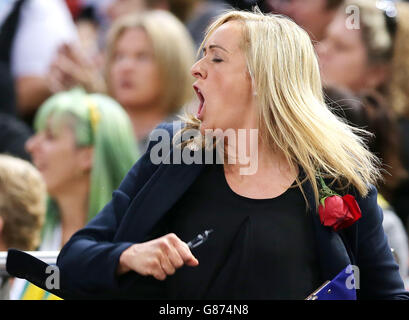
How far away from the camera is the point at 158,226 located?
228 centimetres

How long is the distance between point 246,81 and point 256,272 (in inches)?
20.4

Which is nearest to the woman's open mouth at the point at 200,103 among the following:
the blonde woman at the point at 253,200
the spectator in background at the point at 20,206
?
the blonde woman at the point at 253,200

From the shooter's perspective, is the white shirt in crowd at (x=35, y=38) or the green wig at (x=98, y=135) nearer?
the green wig at (x=98, y=135)

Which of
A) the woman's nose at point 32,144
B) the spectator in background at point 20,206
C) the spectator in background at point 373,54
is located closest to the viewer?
the spectator in background at point 20,206

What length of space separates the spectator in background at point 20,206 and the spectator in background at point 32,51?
55.6 inches

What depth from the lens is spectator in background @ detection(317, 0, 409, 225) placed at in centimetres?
468

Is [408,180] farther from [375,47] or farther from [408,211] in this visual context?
[375,47]

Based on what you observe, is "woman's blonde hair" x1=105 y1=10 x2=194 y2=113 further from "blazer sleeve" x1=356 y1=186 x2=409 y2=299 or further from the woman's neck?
"blazer sleeve" x1=356 y1=186 x2=409 y2=299

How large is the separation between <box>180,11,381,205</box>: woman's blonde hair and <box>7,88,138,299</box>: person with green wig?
1866mm

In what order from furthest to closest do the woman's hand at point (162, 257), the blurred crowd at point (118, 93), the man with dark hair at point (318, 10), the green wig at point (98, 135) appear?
the man with dark hair at point (318, 10), the green wig at point (98, 135), the blurred crowd at point (118, 93), the woman's hand at point (162, 257)

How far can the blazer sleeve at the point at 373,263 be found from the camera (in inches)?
89.7

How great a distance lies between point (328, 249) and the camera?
219 cm

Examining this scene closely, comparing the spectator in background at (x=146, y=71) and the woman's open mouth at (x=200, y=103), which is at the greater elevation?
the spectator in background at (x=146, y=71)

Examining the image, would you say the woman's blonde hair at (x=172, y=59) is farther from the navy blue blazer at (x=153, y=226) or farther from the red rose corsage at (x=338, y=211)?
the red rose corsage at (x=338, y=211)
